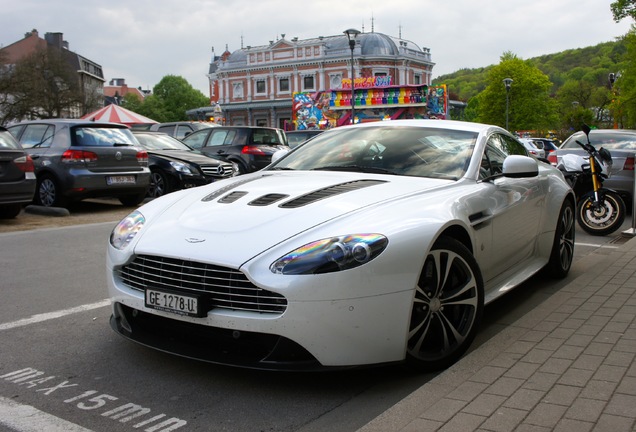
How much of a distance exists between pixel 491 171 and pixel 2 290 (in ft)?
13.8

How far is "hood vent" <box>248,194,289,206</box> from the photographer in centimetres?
377

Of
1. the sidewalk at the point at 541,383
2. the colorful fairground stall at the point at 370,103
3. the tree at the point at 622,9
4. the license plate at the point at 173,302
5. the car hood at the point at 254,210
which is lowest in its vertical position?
the sidewalk at the point at 541,383

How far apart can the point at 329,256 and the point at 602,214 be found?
291 inches

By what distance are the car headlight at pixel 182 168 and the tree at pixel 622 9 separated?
2775cm

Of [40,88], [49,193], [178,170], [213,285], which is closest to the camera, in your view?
[213,285]

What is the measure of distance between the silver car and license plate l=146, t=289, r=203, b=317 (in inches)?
389

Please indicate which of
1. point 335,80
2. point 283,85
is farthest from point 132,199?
point 283,85

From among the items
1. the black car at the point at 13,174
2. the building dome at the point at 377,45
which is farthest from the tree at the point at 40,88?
the black car at the point at 13,174

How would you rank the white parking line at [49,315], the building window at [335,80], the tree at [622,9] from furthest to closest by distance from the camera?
the building window at [335,80] < the tree at [622,9] < the white parking line at [49,315]

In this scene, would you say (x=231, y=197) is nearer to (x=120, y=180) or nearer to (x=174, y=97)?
(x=120, y=180)

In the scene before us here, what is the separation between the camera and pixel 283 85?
85625 millimetres

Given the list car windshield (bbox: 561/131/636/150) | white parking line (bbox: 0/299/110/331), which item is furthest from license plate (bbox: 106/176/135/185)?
car windshield (bbox: 561/131/636/150)

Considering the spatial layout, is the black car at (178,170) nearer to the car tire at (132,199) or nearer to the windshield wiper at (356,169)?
the car tire at (132,199)

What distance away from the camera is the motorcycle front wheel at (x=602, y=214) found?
9.17 m
